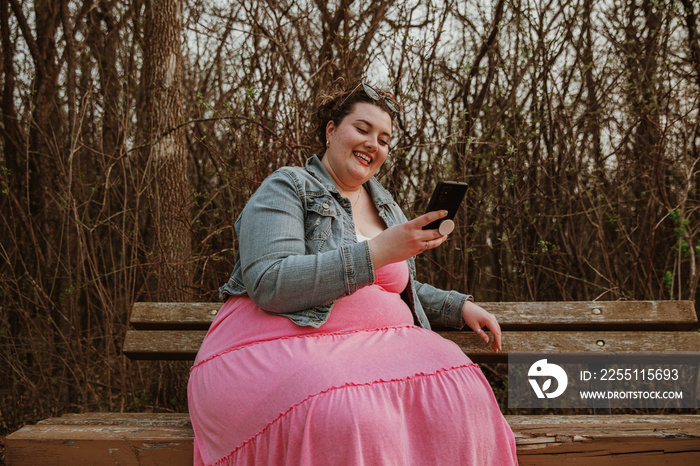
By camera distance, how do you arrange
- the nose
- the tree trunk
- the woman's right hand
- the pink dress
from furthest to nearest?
the tree trunk → the nose → the woman's right hand → the pink dress

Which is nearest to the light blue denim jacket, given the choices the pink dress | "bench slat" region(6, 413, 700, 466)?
the pink dress

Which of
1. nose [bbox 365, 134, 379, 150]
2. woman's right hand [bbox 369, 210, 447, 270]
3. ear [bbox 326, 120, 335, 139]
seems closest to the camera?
woman's right hand [bbox 369, 210, 447, 270]

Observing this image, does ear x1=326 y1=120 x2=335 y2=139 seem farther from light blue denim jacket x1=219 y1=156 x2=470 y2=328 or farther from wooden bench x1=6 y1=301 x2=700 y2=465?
wooden bench x1=6 y1=301 x2=700 y2=465

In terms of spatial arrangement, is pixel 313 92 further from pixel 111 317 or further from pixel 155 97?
pixel 111 317

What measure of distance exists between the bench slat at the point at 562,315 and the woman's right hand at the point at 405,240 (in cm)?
99

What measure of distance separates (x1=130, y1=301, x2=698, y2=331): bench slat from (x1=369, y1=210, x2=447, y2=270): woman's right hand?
99 centimetres

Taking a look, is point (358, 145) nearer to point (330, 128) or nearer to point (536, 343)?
point (330, 128)

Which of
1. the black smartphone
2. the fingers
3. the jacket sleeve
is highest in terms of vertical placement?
the black smartphone

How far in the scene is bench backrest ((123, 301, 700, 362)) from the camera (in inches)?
94.2

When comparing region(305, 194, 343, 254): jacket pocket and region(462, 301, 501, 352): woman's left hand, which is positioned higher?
region(305, 194, 343, 254): jacket pocket

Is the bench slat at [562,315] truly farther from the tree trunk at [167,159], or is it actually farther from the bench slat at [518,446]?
the tree trunk at [167,159]

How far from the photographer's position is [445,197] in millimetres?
1617

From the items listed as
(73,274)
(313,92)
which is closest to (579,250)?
(313,92)

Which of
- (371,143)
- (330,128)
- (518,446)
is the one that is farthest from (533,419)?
(330,128)
